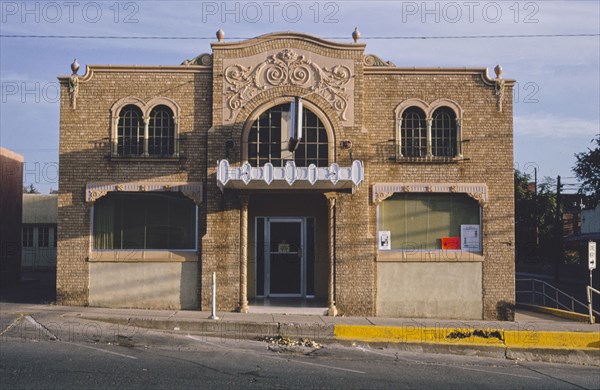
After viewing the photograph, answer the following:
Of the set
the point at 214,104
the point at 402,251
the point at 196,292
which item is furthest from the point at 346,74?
the point at 196,292

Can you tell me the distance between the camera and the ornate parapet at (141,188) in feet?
59.2

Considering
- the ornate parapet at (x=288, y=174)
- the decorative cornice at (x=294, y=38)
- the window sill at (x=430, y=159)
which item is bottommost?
the ornate parapet at (x=288, y=174)

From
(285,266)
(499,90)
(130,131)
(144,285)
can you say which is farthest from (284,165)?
(499,90)

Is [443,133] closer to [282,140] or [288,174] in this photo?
[282,140]

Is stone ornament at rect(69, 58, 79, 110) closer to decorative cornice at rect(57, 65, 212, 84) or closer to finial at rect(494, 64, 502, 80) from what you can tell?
decorative cornice at rect(57, 65, 212, 84)

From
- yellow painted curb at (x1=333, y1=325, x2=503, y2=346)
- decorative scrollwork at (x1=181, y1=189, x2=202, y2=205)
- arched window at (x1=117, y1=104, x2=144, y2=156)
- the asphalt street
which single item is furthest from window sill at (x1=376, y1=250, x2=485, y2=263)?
arched window at (x1=117, y1=104, x2=144, y2=156)

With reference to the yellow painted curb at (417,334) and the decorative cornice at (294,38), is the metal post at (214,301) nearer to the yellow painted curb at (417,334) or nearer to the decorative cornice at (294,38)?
the yellow painted curb at (417,334)

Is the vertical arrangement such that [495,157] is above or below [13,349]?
above

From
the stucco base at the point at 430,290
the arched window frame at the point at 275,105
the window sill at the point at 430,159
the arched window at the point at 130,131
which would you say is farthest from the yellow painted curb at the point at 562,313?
the arched window at the point at 130,131

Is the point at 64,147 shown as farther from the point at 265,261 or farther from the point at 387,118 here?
the point at 387,118

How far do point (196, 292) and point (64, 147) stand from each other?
5289mm

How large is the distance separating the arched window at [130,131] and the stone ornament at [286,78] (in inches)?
98.6

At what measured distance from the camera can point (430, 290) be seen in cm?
1823

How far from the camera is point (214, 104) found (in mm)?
18109
